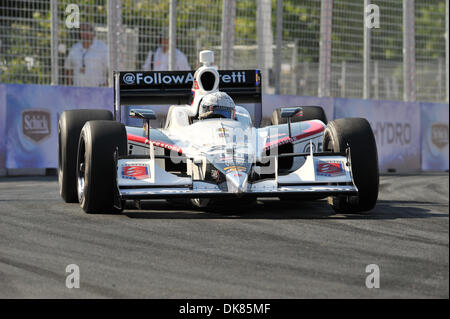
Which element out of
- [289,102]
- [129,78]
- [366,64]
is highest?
Result: [366,64]

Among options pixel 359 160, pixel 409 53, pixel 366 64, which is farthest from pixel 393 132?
pixel 359 160

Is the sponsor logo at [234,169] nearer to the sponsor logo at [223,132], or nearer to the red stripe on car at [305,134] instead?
the sponsor logo at [223,132]

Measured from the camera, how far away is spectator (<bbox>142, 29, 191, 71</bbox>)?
1673 centimetres

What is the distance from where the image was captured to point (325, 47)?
18125 millimetres

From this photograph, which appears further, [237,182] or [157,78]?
[157,78]

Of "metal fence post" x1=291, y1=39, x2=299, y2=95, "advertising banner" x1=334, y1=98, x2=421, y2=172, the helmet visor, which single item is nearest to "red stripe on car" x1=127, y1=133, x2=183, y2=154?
the helmet visor

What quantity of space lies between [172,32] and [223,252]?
1102 centimetres

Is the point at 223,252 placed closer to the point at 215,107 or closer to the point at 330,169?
the point at 330,169

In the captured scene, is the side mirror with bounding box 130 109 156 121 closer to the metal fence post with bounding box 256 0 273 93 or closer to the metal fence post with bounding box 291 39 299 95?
the metal fence post with bounding box 256 0 273 93

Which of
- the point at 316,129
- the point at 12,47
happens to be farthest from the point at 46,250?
the point at 12,47

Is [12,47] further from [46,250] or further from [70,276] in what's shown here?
[70,276]

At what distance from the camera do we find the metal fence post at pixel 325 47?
18.1 metres

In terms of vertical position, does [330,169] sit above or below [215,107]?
below
